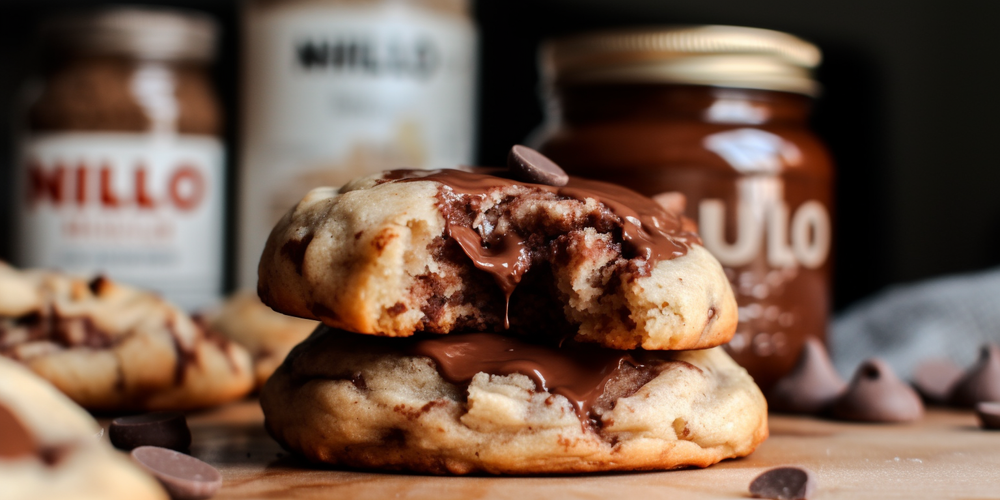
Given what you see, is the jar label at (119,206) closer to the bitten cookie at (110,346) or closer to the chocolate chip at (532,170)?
the bitten cookie at (110,346)

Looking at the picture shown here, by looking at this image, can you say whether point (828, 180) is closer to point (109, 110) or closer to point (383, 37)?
point (383, 37)

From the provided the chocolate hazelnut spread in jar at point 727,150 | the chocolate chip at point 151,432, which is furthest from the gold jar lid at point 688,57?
the chocolate chip at point 151,432

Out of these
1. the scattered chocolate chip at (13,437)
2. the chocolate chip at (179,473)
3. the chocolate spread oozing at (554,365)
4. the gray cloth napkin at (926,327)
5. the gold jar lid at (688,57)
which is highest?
the gold jar lid at (688,57)

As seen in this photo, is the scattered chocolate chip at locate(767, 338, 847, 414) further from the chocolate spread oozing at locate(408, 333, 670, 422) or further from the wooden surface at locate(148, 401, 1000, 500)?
the chocolate spread oozing at locate(408, 333, 670, 422)

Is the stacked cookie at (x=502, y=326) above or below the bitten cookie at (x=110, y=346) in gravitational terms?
above

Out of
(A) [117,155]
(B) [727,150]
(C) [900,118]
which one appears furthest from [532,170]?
(C) [900,118]

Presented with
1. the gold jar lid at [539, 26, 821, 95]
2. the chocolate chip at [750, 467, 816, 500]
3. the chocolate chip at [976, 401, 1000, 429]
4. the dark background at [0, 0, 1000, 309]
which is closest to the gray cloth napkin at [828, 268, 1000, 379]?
the chocolate chip at [976, 401, 1000, 429]

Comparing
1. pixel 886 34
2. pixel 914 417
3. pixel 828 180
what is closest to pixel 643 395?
pixel 914 417

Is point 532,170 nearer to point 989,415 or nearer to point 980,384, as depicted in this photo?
point 989,415
